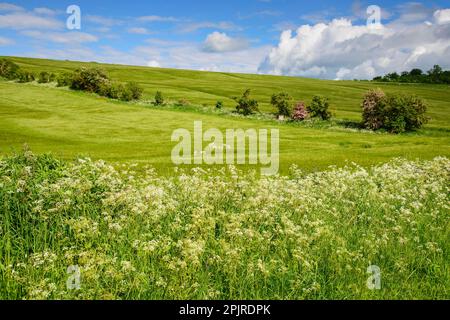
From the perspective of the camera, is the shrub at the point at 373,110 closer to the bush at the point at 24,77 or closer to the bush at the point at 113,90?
the bush at the point at 113,90

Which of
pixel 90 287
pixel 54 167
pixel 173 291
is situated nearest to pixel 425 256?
pixel 173 291

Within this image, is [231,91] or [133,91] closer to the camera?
[133,91]

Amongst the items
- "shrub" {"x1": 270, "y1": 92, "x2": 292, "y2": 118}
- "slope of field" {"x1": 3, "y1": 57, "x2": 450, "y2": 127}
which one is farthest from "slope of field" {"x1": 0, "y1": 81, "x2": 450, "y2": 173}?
"slope of field" {"x1": 3, "y1": 57, "x2": 450, "y2": 127}

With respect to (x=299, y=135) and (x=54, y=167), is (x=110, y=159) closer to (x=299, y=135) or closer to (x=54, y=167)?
(x=54, y=167)

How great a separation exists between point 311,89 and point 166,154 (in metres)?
120

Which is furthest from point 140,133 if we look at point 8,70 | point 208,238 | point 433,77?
point 433,77

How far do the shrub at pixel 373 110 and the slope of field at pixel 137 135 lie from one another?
3.80m

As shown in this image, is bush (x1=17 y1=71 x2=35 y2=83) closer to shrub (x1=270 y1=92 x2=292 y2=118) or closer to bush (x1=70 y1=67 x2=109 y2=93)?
bush (x1=70 y1=67 x2=109 y2=93)

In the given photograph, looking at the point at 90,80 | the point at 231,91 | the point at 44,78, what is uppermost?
the point at 44,78

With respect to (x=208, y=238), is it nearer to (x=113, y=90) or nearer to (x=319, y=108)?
(x=319, y=108)

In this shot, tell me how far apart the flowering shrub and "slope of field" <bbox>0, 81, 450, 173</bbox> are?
8.49m

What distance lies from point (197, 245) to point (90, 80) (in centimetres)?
8865

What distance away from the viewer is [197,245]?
792 cm

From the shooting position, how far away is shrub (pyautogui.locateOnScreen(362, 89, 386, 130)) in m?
58.2
